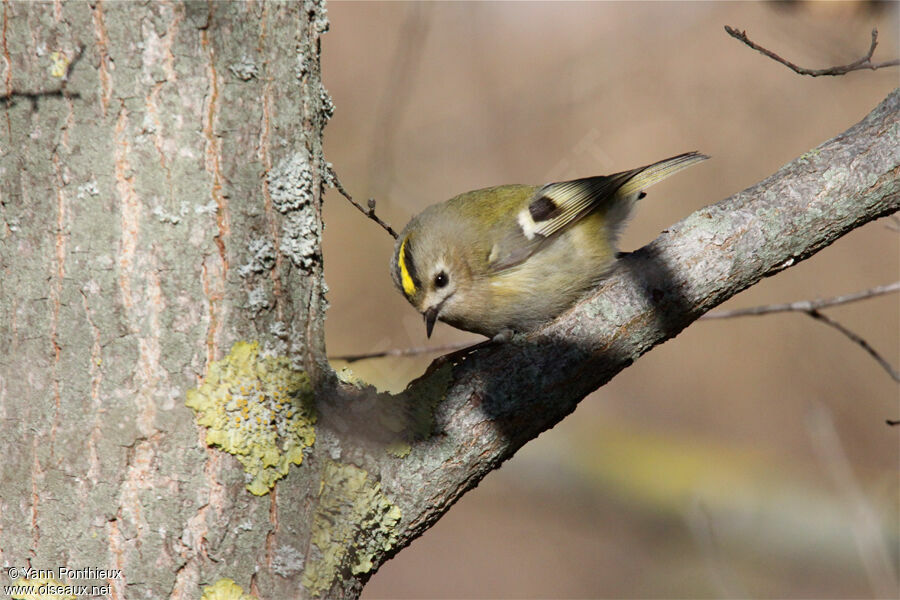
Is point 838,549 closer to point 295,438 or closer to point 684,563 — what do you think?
point 684,563

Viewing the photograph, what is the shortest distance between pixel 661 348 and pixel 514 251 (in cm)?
472

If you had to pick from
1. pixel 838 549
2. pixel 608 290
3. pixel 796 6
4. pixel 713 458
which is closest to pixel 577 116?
pixel 713 458

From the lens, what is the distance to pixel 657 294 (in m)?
2.14

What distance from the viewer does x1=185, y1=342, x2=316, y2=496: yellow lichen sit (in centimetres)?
175

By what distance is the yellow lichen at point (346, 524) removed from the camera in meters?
1.84

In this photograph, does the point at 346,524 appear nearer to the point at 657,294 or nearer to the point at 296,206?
the point at 296,206

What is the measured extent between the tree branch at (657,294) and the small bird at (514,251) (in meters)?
0.74

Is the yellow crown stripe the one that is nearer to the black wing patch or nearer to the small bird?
the small bird

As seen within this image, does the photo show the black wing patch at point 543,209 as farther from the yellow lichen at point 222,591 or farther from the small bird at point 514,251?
the yellow lichen at point 222,591

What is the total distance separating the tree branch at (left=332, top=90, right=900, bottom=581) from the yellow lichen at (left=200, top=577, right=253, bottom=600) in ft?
1.26

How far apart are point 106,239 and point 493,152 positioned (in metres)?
5.37

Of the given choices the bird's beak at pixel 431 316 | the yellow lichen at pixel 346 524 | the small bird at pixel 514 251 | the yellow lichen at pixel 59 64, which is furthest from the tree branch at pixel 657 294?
the yellow lichen at pixel 59 64

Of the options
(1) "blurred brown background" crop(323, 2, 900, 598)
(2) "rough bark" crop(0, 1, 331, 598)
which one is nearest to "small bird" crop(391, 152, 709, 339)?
(2) "rough bark" crop(0, 1, 331, 598)

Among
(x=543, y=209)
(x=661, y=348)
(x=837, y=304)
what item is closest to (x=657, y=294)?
(x=837, y=304)
